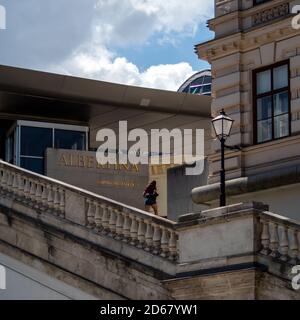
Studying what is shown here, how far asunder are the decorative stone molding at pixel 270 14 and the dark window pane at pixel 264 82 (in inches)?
52.7

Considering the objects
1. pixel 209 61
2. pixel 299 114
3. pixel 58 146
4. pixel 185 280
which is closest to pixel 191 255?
pixel 185 280

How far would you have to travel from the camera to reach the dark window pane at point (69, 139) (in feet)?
155

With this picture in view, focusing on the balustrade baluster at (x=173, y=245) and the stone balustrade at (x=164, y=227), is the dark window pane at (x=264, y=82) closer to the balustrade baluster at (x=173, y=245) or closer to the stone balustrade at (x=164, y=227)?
the stone balustrade at (x=164, y=227)

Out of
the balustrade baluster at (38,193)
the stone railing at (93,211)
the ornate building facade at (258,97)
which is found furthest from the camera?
the ornate building facade at (258,97)

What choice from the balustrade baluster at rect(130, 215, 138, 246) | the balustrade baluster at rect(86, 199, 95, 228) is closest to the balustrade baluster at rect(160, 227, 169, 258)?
the balustrade baluster at rect(130, 215, 138, 246)

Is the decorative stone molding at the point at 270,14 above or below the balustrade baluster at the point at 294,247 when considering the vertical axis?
above

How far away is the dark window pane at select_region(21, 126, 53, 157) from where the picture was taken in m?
46.4

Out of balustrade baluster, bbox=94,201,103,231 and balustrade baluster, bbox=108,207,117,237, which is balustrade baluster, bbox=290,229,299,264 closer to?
balustrade baluster, bbox=108,207,117,237

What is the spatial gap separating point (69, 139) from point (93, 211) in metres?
24.1

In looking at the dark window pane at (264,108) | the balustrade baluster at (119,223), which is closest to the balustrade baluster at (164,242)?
the balustrade baluster at (119,223)

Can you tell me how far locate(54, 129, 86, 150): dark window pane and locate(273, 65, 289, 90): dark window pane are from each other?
65.2 ft

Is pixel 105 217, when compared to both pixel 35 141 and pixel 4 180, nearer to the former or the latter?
pixel 4 180

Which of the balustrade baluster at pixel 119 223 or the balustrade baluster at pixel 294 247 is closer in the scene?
the balustrade baluster at pixel 294 247

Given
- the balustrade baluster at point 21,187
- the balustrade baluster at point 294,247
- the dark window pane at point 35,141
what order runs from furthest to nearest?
the dark window pane at point 35,141, the balustrade baluster at point 21,187, the balustrade baluster at point 294,247
